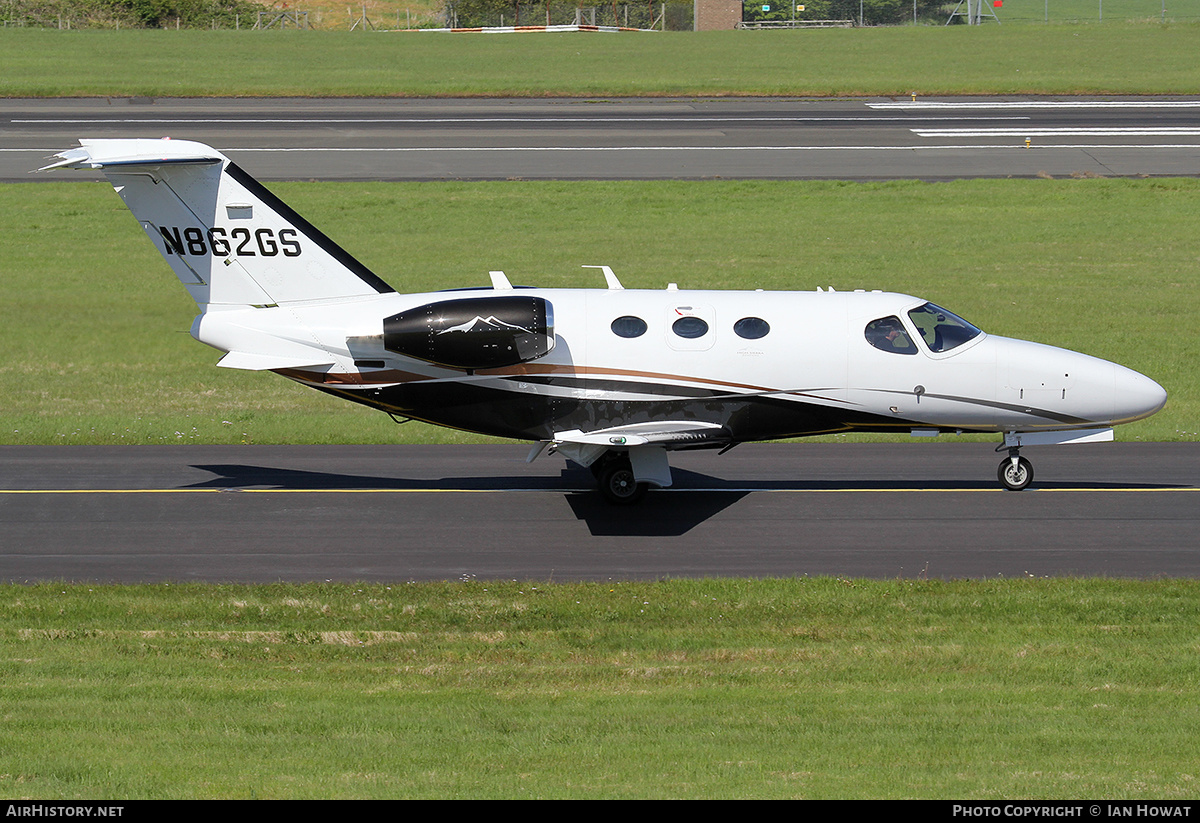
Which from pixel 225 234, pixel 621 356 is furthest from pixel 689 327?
pixel 225 234

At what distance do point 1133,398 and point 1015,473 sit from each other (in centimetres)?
209

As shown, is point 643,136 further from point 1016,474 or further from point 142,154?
point 142,154

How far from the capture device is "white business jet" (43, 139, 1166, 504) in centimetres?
1788

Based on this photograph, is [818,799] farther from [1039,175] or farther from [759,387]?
[1039,175]

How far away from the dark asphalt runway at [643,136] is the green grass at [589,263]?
2.40 m

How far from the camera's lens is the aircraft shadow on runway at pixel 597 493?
18.7m

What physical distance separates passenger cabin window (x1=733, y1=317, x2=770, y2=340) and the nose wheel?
4566 millimetres

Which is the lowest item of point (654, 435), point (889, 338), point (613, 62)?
point (654, 435)

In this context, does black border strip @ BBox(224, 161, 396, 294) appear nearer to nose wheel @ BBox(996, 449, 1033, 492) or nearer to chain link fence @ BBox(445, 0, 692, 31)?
nose wheel @ BBox(996, 449, 1033, 492)

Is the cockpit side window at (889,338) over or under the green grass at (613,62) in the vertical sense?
under

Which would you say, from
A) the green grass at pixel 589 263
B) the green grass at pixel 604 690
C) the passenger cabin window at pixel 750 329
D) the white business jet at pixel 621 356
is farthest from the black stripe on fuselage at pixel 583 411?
the green grass at pixel 589 263

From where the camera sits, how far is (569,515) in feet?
60.0

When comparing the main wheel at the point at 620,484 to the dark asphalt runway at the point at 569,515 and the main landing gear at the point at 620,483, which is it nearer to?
the main landing gear at the point at 620,483

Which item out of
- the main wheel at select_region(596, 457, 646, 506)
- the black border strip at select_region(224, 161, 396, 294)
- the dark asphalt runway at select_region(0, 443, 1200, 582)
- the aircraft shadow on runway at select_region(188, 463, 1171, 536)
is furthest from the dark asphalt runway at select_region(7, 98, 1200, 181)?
the main wheel at select_region(596, 457, 646, 506)
